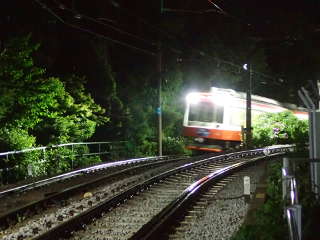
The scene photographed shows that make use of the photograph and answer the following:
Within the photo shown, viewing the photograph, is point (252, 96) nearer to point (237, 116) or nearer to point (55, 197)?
point (237, 116)

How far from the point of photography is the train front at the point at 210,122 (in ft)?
98.9

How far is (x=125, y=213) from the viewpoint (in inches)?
448

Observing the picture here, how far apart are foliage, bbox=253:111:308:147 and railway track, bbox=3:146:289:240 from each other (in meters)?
18.4

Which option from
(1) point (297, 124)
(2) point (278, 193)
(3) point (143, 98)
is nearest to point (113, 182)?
(2) point (278, 193)

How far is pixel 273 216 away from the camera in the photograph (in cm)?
796

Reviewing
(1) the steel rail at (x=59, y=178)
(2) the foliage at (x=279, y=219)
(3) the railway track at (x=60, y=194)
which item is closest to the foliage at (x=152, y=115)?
(1) the steel rail at (x=59, y=178)

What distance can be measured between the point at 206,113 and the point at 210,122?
0.53 metres

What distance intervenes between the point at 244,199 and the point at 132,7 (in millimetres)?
21572

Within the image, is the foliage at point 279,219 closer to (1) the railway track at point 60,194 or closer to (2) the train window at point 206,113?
(1) the railway track at point 60,194

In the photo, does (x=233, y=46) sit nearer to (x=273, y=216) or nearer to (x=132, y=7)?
(x=132, y=7)

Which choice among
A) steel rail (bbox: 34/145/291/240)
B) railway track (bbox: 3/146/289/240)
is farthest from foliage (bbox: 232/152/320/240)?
steel rail (bbox: 34/145/291/240)

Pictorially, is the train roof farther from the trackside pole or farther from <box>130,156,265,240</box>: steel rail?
the trackside pole

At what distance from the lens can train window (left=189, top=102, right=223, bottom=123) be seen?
3012 cm

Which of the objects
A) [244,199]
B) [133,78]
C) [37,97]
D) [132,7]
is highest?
[132,7]
